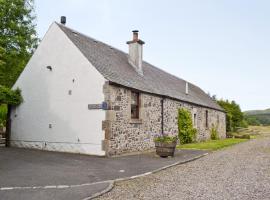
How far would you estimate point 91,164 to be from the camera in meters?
11.0

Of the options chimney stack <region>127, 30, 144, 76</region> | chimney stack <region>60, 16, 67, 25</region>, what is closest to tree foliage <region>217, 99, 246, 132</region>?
chimney stack <region>127, 30, 144, 76</region>

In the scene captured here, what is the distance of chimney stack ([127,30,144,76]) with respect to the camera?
64.8 ft

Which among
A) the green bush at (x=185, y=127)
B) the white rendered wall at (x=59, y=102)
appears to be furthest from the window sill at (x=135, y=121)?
the green bush at (x=185, y=127)

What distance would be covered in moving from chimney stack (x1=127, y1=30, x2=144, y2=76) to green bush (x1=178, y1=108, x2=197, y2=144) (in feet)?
14.3

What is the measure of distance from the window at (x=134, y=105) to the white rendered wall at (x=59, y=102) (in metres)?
2.58

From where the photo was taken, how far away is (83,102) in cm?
1451

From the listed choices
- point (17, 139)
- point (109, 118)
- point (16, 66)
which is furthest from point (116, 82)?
point (16, 66)

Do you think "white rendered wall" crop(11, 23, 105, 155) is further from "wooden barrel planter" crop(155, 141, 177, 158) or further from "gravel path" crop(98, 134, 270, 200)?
"gravel path" crop(98, 134, 270, 200)

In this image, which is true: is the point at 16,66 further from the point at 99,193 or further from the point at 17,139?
the point at 99,193

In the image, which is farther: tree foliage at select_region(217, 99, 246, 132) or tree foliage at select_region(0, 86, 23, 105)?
tree foliage at select_region(217, 99, 246, 132)

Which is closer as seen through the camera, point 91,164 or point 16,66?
point 91,164

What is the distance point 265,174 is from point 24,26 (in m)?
24.2

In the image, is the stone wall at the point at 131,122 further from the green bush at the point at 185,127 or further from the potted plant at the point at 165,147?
the potted plant at the point at 165,147

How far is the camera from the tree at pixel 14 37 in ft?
81.3
